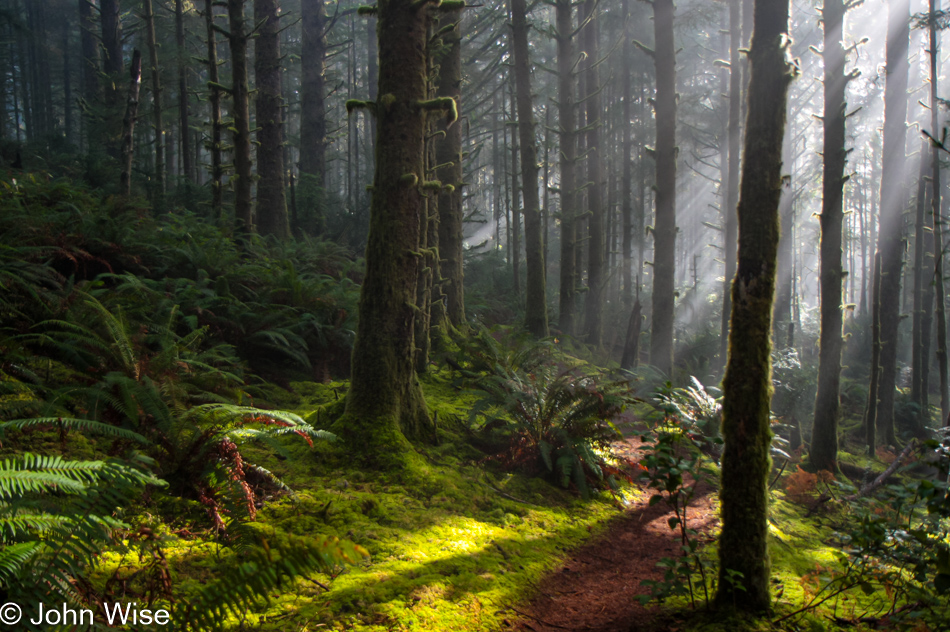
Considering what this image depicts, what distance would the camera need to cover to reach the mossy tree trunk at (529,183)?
1245 centimetres

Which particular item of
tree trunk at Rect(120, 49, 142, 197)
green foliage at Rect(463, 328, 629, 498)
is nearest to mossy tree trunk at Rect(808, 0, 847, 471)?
green foliage at Rect(463, 328, 629, 498)

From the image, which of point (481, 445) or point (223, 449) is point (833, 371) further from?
point (223, 449)

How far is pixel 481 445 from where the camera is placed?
19.1 feet

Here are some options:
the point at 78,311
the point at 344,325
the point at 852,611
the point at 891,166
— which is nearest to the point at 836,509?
the point at 852,611

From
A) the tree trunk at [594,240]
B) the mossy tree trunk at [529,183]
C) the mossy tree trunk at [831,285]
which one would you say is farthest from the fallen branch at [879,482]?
the tree trunk at [594,240]

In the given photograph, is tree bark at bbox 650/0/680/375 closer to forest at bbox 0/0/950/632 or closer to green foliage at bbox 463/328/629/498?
forest at bbox 0/0/950/632

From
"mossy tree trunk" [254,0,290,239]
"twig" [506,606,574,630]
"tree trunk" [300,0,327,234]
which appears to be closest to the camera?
"twig" [506,606,574,630]

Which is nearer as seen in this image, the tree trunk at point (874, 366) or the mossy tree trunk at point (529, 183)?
the tree trunk at point (874, 366)

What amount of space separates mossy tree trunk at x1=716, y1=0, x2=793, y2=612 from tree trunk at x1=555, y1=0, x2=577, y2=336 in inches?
454

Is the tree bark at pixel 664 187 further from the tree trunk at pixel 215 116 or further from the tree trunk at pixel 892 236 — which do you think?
the tree trunk at pixel 215 116

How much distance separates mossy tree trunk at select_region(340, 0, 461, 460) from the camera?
16.3ft

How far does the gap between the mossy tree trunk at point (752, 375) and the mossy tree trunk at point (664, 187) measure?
9.59 metres

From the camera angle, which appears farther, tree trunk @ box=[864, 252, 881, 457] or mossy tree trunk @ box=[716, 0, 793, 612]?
tree trunk @ box=[864, 252, 881, 457]

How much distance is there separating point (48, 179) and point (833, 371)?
17.7m
